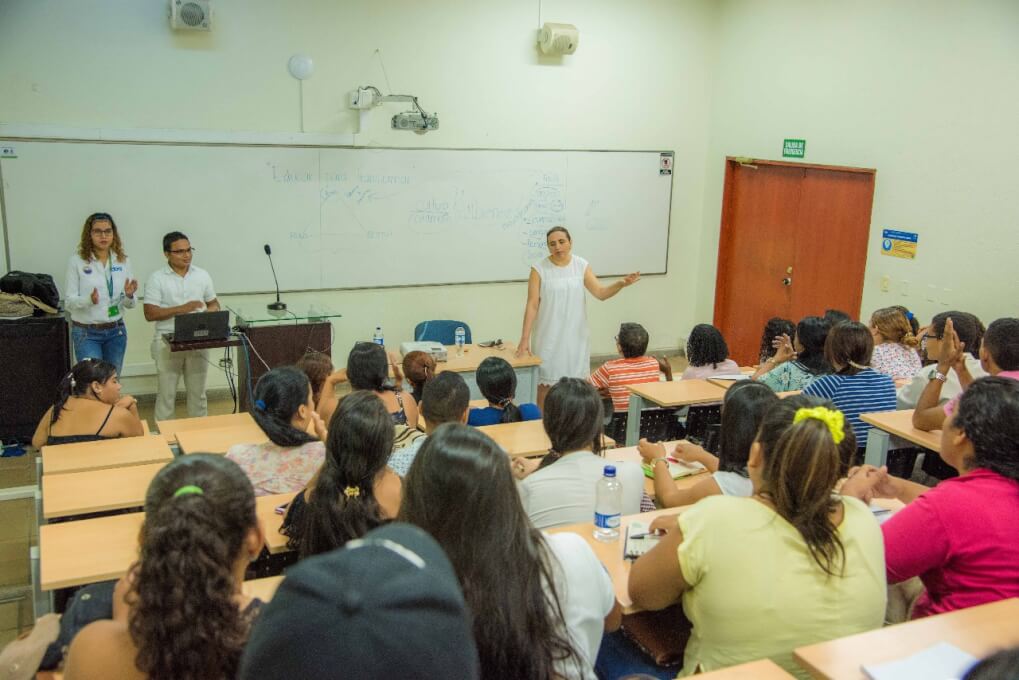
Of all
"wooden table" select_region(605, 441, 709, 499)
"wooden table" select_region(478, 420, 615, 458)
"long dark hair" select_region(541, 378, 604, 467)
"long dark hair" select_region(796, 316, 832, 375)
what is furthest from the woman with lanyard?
"long dark hair" select_region(796, 316, 832, 375)

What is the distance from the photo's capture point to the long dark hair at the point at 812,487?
6.97 ft

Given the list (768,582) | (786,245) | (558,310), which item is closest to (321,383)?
(558,310)

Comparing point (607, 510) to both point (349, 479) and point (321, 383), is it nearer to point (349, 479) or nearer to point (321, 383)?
point (349, 479)

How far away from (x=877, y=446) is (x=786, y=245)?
3.75 meters

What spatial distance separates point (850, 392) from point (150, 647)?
3.75m

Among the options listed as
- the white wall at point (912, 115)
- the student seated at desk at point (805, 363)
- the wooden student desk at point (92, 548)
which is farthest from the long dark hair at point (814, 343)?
the wooden student desk at point (92, 548)

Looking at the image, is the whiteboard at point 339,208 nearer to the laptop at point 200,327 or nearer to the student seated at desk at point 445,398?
the laptop at point 200,327

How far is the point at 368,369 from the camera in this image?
4199 millimetres

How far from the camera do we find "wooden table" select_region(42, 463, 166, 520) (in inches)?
129

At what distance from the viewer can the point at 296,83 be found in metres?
6.80

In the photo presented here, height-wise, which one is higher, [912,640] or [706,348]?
[706,348]

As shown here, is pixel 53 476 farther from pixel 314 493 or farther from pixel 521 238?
pixel 521 238

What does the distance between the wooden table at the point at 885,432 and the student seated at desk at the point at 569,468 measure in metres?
1.76

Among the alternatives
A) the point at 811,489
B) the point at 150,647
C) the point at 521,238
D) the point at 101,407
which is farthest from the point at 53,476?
the point at 521,238
